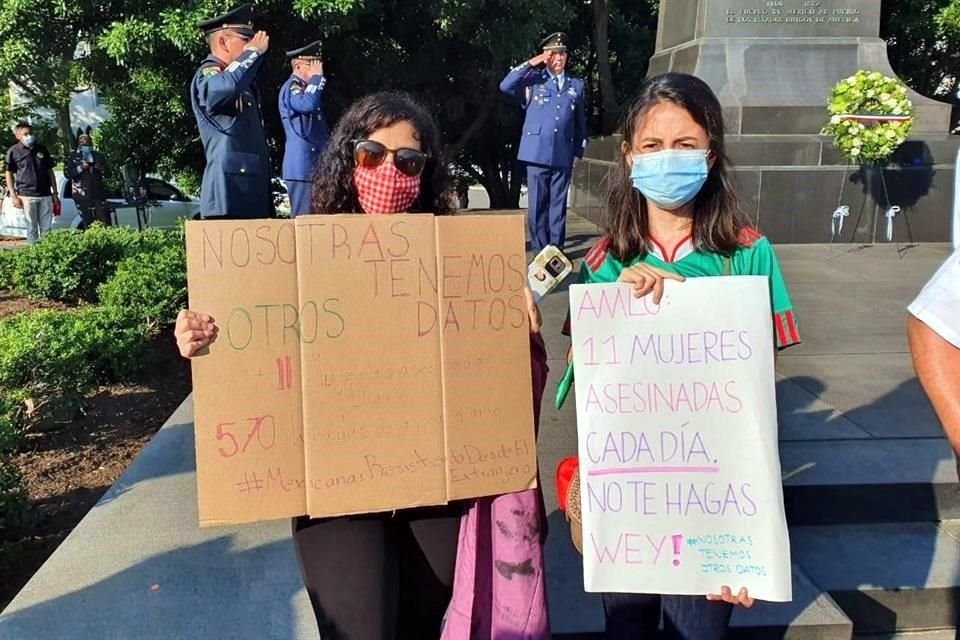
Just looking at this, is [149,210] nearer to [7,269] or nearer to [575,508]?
[7,269]

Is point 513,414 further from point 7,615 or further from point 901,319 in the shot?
point 901,319

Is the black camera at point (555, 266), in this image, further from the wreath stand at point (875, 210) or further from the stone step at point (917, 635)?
the wreath stand at point (875, 210)

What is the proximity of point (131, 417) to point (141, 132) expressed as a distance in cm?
944

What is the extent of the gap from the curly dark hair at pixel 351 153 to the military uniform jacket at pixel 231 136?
9.99ft

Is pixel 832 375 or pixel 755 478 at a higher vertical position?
pixel 755 478

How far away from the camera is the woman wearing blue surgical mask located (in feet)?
6.19

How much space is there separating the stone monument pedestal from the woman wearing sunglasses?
751 centimetres

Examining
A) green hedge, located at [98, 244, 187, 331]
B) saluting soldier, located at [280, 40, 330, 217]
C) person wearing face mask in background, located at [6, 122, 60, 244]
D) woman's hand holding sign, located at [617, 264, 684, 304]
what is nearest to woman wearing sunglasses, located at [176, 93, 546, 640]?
woman's hand holding sign, located at [617, 264, 684, 304]

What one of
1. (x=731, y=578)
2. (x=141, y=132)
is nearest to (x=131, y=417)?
(x=731, y=578)

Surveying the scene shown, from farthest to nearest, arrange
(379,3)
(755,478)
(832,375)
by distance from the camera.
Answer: (379,3)
(832,375)
(755,478)

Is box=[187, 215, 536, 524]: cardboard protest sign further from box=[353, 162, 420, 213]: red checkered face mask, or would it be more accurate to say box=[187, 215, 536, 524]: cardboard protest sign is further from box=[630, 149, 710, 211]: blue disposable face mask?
box=[630, 149, 710, 211]: blue disposable face mask

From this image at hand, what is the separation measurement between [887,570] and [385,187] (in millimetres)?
2444

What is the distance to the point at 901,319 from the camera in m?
5.98

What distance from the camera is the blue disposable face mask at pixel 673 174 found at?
190cm
